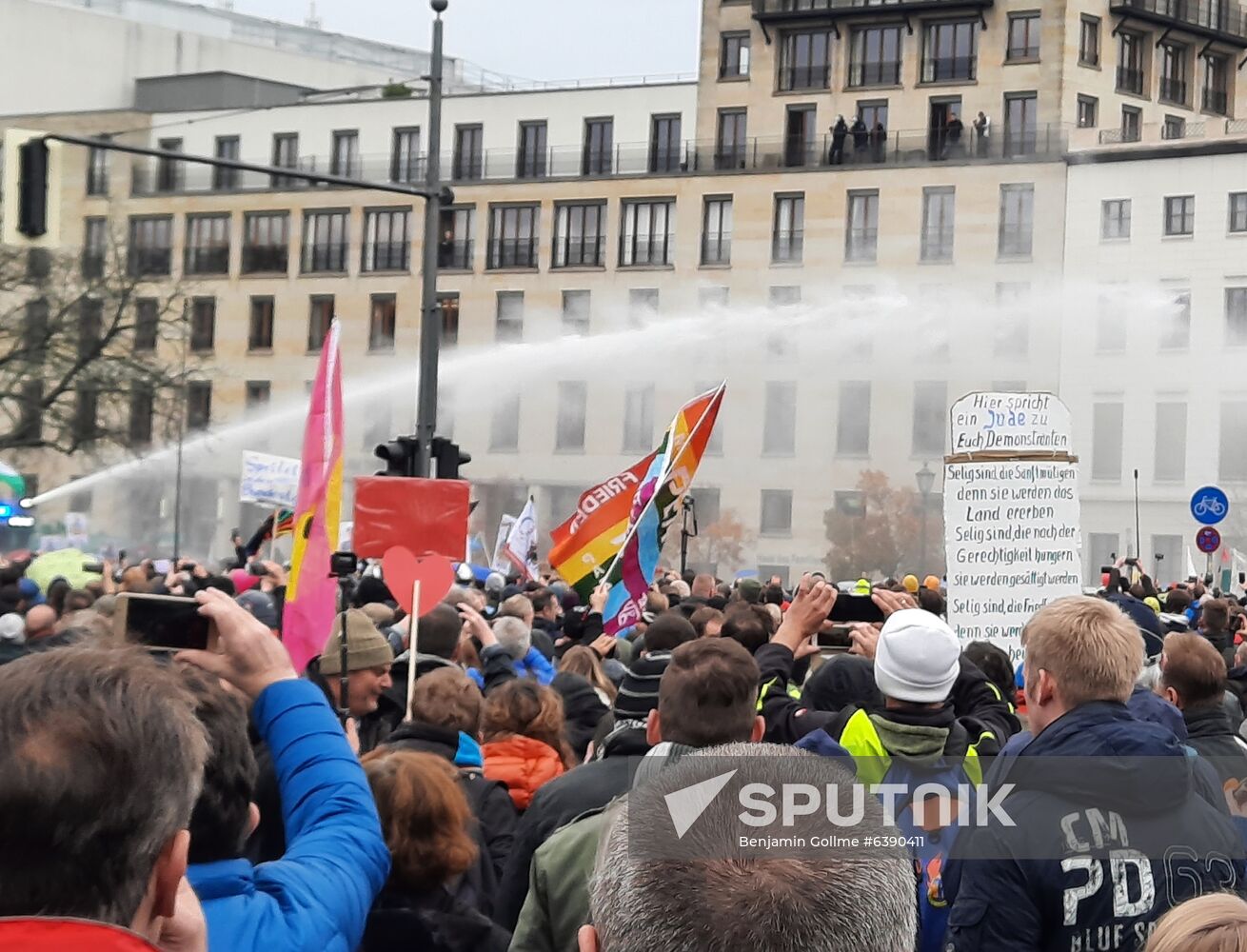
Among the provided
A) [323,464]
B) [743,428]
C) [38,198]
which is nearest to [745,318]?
[743,428]

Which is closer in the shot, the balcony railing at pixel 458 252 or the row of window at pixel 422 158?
the row of window at pixel 422 158

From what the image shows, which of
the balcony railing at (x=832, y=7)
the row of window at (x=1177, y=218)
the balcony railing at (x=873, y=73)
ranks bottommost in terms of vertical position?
the row of window at (x=1177, y=218)

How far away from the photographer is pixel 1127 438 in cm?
5191

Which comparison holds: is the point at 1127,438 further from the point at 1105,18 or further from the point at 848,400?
the point at 1105,18

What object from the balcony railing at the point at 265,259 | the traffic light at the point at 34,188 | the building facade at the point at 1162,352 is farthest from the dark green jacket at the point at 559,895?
the balcony railing at the point at 265,259

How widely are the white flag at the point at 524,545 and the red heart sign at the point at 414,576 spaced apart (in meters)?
13.3

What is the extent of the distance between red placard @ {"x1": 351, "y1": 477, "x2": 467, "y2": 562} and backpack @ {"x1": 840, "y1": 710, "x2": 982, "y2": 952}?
6.97 metres

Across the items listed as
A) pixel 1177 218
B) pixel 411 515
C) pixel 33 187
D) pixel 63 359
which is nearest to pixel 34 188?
pixel 33 187

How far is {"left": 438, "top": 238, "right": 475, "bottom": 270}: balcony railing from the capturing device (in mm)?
61250

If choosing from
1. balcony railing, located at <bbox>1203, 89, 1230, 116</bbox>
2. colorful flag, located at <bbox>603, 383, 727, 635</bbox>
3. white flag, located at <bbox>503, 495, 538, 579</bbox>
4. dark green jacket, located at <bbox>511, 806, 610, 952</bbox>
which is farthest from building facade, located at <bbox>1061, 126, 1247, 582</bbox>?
dark green jacket, located at <bbox>511, 806, 610, 952</bbox>

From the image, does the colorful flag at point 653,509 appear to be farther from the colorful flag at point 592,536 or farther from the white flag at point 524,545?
the white flag at point 524,545

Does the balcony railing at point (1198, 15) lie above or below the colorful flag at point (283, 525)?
above

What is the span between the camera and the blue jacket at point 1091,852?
12.8 ft

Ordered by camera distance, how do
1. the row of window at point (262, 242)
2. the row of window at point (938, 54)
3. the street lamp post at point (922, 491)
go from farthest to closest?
the row of window at point (262, 242)
the row of window at point (938, 54)
the street lamp post at point (922, 491)
